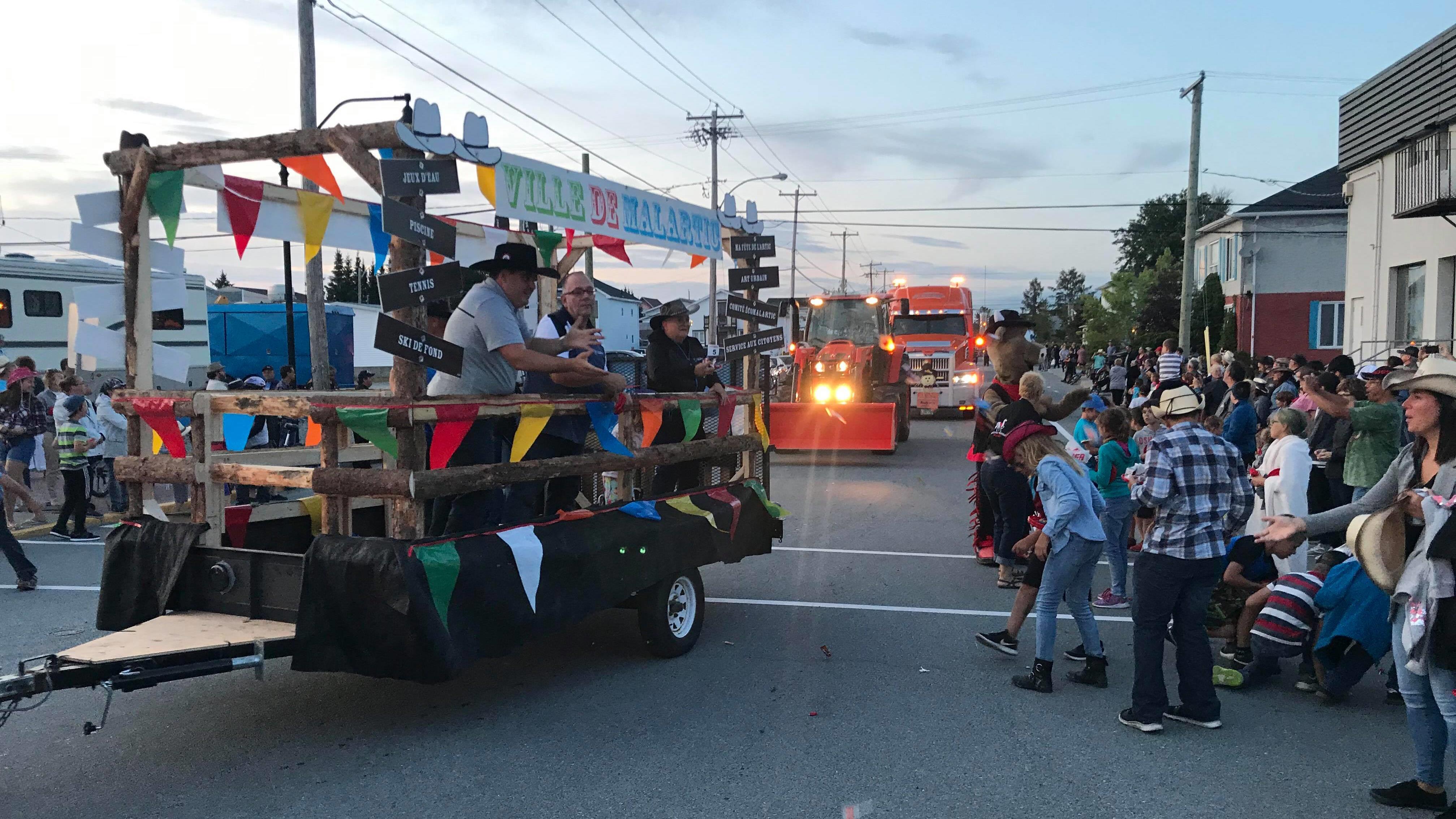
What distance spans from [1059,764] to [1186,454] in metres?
1.63

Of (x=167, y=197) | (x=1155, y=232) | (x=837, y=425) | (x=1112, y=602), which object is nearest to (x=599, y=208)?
(x=167, y=197)

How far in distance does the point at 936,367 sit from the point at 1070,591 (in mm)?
18701

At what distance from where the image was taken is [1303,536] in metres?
4.56

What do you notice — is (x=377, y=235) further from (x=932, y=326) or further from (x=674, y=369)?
(x=932, y=326)

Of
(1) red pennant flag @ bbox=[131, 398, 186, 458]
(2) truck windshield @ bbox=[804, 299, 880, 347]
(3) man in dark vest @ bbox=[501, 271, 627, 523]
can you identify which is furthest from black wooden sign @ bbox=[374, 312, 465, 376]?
(2) truck windshield @ bbox=[804, 299, 880, 347]

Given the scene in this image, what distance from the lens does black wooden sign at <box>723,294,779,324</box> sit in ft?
27.3

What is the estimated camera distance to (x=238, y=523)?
18.3 ft

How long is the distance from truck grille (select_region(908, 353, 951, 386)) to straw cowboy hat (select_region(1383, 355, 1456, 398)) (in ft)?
65.1

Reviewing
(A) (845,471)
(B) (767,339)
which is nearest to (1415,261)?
(A) (845,471)

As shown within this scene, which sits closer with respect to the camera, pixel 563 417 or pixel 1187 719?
pixel 1187 719

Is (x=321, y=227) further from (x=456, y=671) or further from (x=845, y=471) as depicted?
(x=845, y=471)

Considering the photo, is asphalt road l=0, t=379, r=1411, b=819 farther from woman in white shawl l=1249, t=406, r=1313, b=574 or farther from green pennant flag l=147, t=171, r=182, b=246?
green pennant flag l=147, t=171, r=182, b=246

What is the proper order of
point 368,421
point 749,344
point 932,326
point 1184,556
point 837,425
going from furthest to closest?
point 932,326, point 837,425, point 749,344, point 1184,556, point 368,421

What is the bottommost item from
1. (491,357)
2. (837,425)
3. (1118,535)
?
(1118,535)
